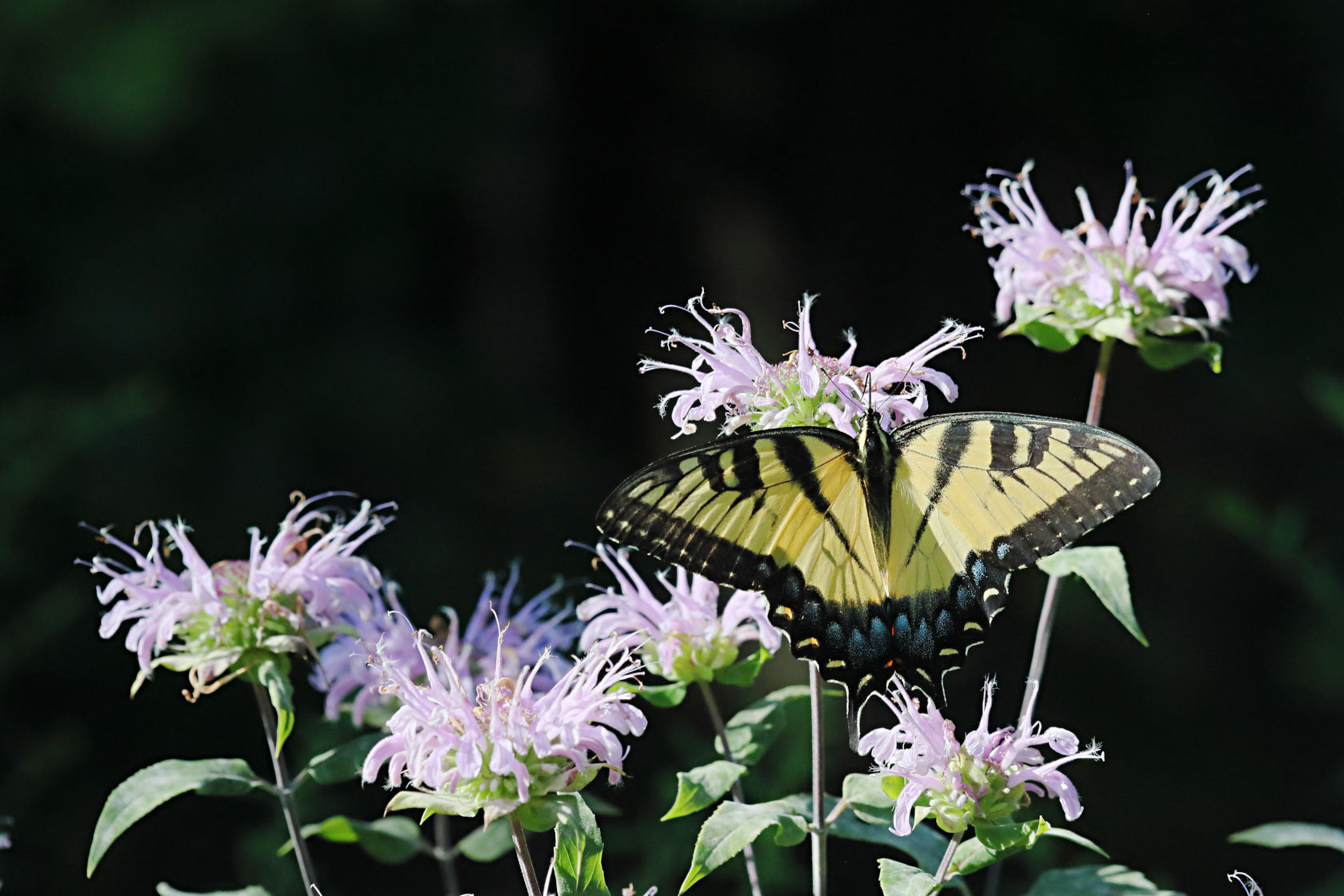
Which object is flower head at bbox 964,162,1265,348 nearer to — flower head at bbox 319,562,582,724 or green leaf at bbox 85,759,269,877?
flower head at bbox 319,562,582,724

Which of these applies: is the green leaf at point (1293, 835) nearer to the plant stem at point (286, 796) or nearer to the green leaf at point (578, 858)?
the green leaf at point (578, 858)

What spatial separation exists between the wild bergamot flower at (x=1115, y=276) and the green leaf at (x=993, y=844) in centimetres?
46

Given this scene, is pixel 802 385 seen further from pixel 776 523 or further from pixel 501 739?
pixel 501 739

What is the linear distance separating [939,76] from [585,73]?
2.70 feet

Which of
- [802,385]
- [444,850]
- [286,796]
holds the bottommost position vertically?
[444,850]

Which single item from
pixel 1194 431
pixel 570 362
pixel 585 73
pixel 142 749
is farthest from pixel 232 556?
pixel 1194 431

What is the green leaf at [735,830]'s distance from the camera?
0.89 meters

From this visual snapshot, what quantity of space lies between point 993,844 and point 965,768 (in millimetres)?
54

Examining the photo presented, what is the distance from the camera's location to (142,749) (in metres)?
2.58

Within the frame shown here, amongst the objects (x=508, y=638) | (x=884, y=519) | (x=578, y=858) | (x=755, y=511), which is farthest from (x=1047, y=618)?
(x=508, y=638)

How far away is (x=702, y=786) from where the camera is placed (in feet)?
3.13

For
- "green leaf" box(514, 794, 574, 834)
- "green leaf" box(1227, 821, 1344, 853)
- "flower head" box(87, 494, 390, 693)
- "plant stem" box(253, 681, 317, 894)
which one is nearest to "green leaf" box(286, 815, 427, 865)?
"plant stem" box(253, 681, 317, 894)

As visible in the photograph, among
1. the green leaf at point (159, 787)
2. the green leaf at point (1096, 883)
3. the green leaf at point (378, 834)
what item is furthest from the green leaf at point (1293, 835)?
the green leaf at point (159, 787)

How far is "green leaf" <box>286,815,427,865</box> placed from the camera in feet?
3.64
